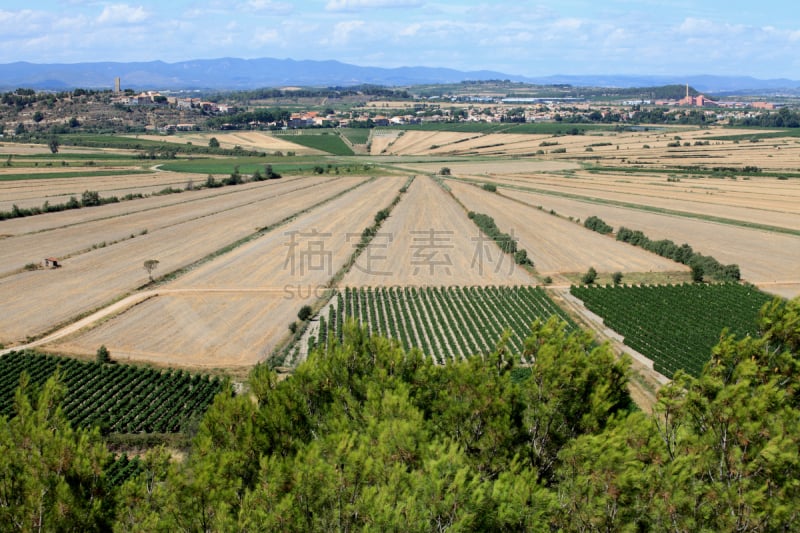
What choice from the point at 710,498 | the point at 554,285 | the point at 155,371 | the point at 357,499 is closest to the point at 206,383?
the point at 155,371

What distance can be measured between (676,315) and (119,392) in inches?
1526

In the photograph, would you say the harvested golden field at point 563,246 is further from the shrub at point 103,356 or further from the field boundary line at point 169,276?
the shrub at point 103,356

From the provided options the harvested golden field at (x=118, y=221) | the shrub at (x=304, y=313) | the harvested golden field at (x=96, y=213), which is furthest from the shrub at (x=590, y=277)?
the harvested golden field at (x=96, y=213)

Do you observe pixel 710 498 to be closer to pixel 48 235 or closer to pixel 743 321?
pixel 743 321

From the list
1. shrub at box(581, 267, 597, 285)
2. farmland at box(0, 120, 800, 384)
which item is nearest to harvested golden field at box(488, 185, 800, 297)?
farmland at box(0, 120, 800, 384)

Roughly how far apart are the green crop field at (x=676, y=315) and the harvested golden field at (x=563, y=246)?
7495 mm

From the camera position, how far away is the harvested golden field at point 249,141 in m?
172

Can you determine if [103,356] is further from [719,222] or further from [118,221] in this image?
[719,222]

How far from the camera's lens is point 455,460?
14.9 metres

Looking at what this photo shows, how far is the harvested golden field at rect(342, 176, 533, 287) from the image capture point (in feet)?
178

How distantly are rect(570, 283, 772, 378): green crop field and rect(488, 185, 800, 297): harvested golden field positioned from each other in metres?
6.14

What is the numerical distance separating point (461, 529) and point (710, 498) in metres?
6.35

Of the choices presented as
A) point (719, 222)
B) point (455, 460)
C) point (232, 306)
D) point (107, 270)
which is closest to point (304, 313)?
point (232, 306)

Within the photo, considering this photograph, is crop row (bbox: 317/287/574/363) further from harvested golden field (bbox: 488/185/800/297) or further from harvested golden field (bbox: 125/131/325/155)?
harvested golden field (bbox: 125/131/325/155)
